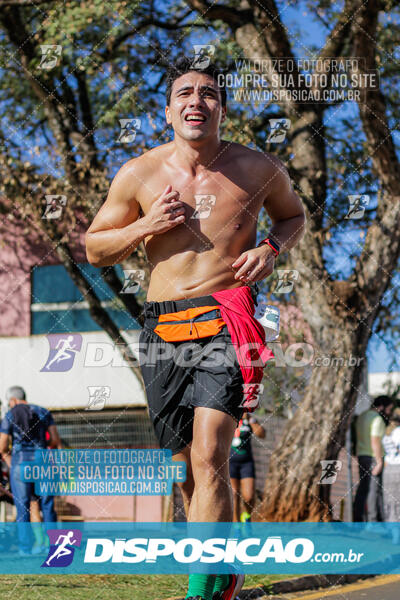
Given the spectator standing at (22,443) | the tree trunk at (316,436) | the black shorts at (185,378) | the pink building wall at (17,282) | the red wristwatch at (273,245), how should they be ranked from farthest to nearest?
1. the pink building wall at (17,282)
2. the tree trunk at (316,436)
3. the spectator standing at (22,443)
4. the red wristwatch at (273,245)
5. the black shorts at (185,378)

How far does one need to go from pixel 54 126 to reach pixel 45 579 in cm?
600

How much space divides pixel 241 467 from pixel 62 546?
412 cm

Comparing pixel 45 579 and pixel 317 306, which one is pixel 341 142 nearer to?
pixel 317 306

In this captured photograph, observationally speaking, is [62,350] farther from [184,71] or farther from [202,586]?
[202,586]

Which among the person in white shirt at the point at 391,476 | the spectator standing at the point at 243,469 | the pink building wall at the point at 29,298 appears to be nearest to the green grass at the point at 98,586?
the spectator standing at the point at 243,469

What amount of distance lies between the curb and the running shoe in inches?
70.9

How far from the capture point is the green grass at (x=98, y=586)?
5121 millimetres

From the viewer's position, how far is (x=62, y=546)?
5773 mm

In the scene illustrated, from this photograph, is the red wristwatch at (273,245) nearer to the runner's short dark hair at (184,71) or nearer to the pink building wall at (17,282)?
the runner's short dark hair at (184,71)

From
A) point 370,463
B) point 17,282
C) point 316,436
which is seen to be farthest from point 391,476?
point 17,282

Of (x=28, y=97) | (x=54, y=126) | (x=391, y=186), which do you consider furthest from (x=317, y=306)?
(x=28, y=97)

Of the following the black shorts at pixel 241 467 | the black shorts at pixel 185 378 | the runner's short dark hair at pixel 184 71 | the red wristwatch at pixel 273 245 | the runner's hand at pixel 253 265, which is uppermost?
the runner's short dark hair at pixel 184 71

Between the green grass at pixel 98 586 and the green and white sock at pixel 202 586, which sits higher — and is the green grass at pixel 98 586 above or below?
below

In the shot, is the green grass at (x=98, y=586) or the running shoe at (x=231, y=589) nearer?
the running shoe at (x=231, y=589)
